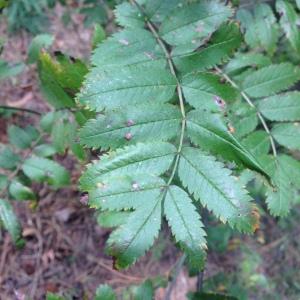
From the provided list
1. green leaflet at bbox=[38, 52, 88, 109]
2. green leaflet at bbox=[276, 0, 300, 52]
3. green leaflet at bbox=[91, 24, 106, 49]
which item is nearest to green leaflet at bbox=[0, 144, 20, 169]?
green leaflet at bbox=[38, 52, 88, 109]

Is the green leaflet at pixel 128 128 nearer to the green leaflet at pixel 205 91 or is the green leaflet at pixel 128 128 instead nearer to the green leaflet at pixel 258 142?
the green leaflet at pixel 205 91

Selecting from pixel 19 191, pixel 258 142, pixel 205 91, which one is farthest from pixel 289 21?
pixel 19 191

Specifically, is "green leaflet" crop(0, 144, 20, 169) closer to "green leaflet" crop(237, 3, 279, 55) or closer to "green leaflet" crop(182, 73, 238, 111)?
"green leaflet" crop(182, 73, 238, 111)

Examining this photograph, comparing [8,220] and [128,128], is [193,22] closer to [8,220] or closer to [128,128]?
[128,128]

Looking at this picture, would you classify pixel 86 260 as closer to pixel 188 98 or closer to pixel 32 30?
pixel 32 30

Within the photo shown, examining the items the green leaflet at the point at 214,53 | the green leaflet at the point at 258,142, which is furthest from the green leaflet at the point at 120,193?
the green leaflet at the point at 258,142
